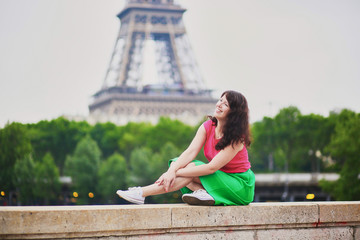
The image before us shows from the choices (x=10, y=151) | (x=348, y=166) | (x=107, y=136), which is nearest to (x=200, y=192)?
(x=348, y=166)

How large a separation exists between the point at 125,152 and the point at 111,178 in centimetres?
1595

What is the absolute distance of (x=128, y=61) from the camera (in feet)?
254

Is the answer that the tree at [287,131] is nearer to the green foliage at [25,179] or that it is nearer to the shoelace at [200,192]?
the green foliage at [25,179]

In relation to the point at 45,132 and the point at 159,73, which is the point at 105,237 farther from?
the point at 159,73

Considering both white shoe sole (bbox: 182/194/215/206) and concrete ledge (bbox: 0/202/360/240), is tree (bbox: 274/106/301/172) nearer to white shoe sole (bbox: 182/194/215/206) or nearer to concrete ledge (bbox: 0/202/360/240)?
concrete ledge (bbox: 0/202/360/240)

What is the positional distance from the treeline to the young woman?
26342 millimetres

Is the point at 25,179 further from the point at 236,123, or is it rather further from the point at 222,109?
the point at 236,123

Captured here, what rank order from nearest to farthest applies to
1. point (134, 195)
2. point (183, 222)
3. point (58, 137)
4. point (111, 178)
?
point (183, 222)
point (134, 195)
point (111, 178)
point (58, 137)

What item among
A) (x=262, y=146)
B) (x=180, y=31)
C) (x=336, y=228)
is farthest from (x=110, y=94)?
(x=336, y=228)

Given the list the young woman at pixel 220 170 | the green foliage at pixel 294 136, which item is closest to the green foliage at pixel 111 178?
the green foliage at pixel 294 136

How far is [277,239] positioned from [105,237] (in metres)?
2.06

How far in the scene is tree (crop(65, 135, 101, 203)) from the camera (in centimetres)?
4747

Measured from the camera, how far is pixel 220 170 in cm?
700

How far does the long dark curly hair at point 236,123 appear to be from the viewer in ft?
22.5
